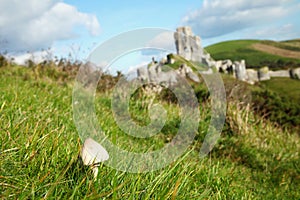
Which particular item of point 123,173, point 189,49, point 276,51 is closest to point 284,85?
point 276,51

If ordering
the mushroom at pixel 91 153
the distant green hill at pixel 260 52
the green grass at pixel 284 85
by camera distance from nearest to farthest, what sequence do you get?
the mushroom at pixel 91 153 → the green grass at pixel 284 85 → the distant green hill at pixel 260 52

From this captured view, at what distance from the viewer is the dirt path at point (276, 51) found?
12344cm

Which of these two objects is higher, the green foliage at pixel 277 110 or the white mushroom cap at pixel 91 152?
the white mushroom cap at pixel 91 152

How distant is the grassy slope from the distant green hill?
349 feet

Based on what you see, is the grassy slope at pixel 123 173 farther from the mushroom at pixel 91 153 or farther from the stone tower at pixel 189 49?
the stone tower at pixel 189 49

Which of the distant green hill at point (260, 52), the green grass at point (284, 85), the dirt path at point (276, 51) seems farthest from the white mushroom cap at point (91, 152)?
the dirt path at point (276, 51)

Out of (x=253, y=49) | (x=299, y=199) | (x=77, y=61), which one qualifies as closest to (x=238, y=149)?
(x=299, y=199)

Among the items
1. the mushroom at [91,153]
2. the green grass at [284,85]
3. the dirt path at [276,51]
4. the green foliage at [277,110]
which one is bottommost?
the green grass at [284,85]

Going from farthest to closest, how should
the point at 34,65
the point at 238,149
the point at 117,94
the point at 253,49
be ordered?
the point at 253,49
the point at 34,65
the point at 117,94
the point at 238,149

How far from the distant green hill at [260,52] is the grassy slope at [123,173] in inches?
4188

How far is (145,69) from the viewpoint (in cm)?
740

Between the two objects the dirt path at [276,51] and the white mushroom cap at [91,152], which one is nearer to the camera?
the white mushroom cap at [91,152]

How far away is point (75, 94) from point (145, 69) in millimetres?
1682

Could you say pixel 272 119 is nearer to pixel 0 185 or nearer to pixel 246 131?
pixel 246 131
